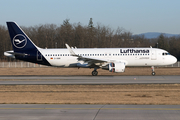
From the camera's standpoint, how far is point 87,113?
12234 millimetres

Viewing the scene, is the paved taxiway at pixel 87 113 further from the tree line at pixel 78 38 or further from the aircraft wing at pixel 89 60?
the tree line at pixel 78 38

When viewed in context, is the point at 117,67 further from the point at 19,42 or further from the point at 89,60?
the point at 19,42

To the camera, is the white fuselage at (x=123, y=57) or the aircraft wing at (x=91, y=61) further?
the white fuselage at (x=123, y=57)

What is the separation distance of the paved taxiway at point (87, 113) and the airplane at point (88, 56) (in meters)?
22.2

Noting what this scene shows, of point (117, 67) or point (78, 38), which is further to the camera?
point (78, 38)

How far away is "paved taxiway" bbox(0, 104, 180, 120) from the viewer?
11.3 metres

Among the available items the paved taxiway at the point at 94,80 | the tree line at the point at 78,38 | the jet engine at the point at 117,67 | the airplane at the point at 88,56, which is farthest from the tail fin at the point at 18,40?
the tree line at the point at 78,38

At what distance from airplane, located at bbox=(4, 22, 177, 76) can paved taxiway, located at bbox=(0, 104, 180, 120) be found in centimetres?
2216

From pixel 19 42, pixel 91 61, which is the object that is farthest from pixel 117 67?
pixel 19 42

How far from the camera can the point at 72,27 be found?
103 meters

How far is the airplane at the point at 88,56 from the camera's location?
36.5m

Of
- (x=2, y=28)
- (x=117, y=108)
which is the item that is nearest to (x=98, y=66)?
(x=117, y=108)

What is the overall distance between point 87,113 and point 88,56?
82.0ft

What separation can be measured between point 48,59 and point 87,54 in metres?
5.70
